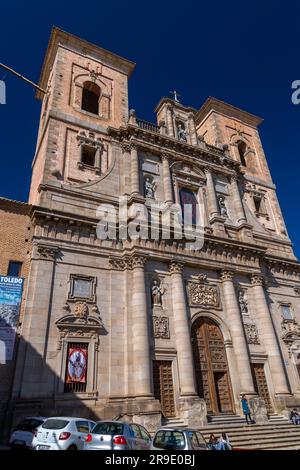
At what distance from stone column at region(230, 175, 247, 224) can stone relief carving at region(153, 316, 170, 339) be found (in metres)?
11.4

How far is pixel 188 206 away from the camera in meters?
25.7

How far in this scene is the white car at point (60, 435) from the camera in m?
9.96

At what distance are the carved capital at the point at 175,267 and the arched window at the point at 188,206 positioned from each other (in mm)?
4444

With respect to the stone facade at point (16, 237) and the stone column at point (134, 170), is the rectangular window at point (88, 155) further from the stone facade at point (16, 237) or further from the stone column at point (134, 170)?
the stone facade at point (16, 237)

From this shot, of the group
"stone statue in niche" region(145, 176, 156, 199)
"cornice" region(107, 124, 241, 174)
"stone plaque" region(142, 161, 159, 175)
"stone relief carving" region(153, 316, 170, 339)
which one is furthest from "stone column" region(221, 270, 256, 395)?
"cornice" region(107, 124, 241, 174)

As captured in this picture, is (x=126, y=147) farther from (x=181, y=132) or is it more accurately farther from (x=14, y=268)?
(x=14, y=268)

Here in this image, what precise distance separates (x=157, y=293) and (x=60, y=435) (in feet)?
35.9

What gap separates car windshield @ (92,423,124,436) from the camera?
9.61 meters

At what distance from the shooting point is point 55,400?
1510 cm

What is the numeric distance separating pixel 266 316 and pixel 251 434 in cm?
834

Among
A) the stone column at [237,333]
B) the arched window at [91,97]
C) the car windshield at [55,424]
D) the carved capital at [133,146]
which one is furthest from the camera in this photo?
the arched window at [91,97]

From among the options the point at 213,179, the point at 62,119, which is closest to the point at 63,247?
the point at 62,119

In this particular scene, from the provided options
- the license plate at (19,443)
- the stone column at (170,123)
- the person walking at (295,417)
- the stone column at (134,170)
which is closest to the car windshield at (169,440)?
the license plate at (19,443)

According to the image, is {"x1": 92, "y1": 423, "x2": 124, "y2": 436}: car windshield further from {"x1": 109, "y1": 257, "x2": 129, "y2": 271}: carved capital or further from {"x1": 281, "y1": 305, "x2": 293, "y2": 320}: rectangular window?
{"x1": 281, "y1": 305, "x2": 293, "y2": 320}: rectangular window
